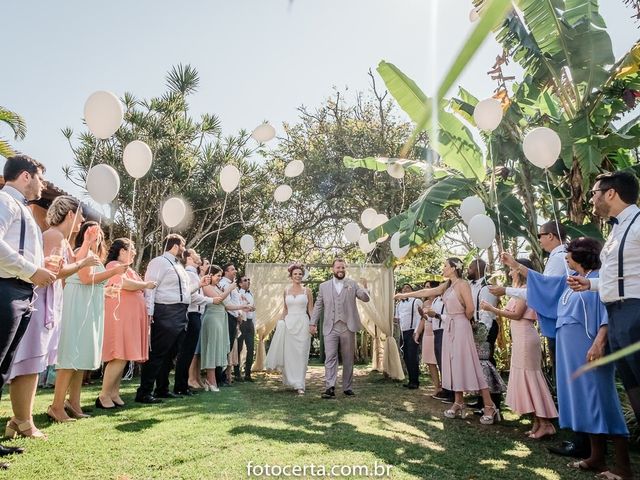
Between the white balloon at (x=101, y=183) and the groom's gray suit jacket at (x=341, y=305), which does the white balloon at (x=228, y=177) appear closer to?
the groom's gray suit jacket at (x=341, y=305)

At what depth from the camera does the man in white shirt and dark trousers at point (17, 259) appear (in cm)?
293

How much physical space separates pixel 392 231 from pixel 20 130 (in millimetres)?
7761

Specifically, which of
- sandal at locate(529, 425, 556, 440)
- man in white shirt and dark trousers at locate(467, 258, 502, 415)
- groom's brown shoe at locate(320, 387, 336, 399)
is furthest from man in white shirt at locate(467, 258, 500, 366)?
groom's brown shoe at locate(320, 387, 336, 399)

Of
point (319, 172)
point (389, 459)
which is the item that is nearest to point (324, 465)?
point (389, 459)

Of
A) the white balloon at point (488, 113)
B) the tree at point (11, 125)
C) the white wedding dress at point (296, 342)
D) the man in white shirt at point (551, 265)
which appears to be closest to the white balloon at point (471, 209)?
the white balloon at point (488, 113)

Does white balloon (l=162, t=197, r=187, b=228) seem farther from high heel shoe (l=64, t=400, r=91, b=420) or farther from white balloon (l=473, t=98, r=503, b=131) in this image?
white balloon (l=473, t=98, r=503, b=131)

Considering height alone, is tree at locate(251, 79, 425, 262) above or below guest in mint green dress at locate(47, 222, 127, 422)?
above

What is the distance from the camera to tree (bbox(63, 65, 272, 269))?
492 inches

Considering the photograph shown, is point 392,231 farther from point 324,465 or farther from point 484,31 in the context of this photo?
point 484,31

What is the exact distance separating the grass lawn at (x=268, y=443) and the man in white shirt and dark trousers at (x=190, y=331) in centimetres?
68

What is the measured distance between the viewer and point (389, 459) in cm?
345

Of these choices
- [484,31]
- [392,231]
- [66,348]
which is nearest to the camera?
[484,31]

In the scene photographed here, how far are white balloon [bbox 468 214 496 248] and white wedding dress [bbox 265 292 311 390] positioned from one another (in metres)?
3.24

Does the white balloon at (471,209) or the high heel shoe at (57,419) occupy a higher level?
the white balloon at (471,209)
